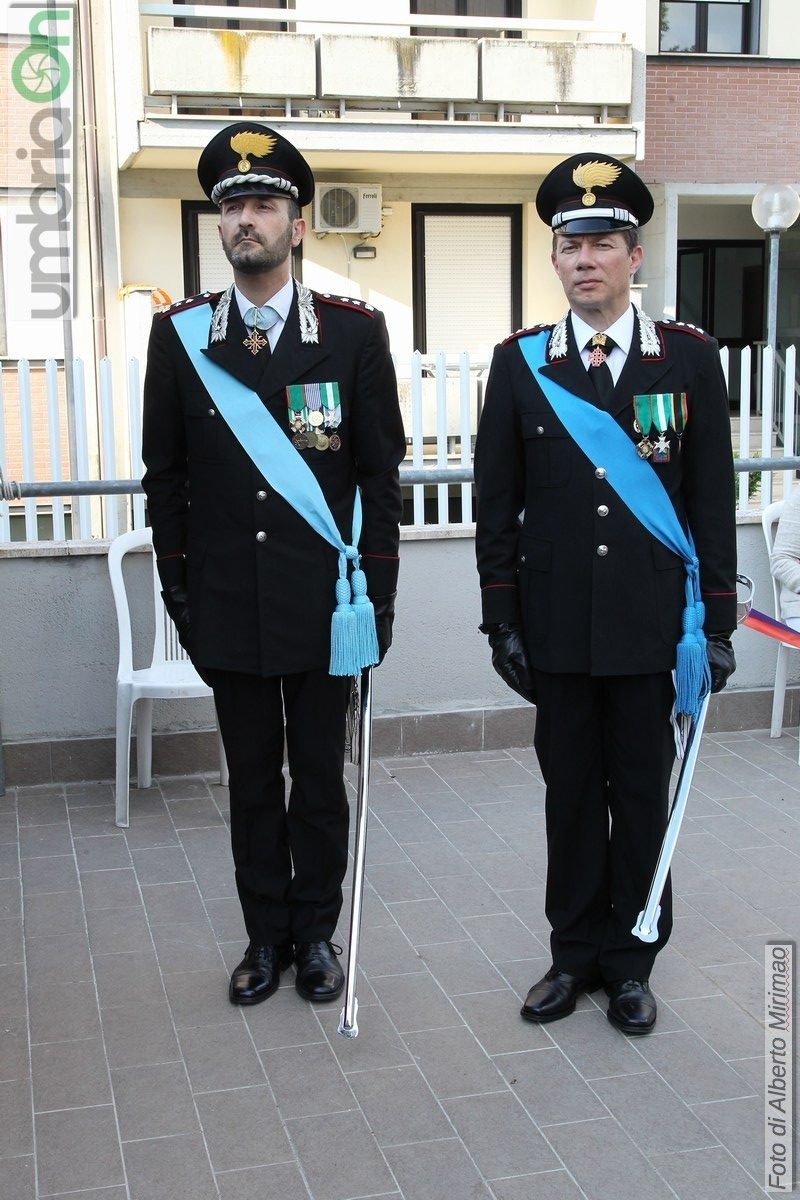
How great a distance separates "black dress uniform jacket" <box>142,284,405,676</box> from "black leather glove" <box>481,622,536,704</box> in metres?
0.32

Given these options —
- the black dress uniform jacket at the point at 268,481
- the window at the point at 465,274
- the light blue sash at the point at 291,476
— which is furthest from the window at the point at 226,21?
the light blue sash at the point at 291,476

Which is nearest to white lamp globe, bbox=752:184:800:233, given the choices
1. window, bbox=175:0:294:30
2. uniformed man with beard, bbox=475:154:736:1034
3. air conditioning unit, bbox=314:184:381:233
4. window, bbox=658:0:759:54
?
window, bbox=658:0:759:54

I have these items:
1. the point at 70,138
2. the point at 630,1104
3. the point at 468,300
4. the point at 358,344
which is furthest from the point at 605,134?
the point at 630,1104

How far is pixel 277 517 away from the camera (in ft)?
11.1

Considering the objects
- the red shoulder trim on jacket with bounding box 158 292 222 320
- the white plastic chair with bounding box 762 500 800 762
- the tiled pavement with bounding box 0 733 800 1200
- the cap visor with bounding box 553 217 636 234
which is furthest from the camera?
the white plastic chair with bounding box 762 500 800 762

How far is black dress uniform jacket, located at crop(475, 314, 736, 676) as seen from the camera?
325 centimetres

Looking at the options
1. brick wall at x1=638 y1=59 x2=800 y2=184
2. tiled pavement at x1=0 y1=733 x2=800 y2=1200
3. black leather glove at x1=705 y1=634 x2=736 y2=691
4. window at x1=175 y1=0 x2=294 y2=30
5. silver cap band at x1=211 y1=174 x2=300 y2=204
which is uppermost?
window at x1=175 y1=0 x2=294 y2=30

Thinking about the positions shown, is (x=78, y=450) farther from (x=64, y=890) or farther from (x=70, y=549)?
(x=64, y=890)

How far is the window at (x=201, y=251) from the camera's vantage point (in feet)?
44.9

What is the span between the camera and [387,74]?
41.9 feet

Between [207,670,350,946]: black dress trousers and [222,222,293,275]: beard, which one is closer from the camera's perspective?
[222,222,293,275]: beard

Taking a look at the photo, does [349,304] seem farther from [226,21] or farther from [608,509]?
[226,21]

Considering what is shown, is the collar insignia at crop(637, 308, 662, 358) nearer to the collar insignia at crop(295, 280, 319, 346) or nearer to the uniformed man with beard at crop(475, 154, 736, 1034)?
the uniformed man with beard at crop(475, 154, 736, 1034)

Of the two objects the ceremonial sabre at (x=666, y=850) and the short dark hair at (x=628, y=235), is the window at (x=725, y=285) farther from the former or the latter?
the ceremonial sabre at (x=666, y=850)
